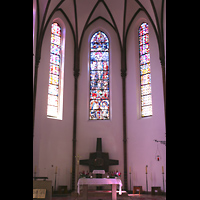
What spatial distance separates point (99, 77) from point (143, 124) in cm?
423

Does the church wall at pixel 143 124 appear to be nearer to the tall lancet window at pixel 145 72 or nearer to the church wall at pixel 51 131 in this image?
the tall lancet window at pixel 145 72

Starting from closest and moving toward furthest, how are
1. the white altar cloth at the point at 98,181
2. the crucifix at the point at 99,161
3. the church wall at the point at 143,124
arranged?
the white altar cloth at the point at 98,181 → the church wall at the point at 143,124 → the crucifix at the point at 99,161

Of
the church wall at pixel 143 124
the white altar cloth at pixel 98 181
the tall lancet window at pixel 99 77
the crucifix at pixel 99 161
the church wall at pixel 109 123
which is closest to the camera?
the white altar cloth at pixel 98 181

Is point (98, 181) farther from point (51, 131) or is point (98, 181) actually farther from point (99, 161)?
point (51, 131)

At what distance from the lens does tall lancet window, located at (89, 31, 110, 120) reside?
16250mm

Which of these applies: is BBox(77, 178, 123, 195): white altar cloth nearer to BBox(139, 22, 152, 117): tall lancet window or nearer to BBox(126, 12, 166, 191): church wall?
BBox(126, 12, 166, 191): church wall

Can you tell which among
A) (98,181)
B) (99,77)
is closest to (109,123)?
(99,77)

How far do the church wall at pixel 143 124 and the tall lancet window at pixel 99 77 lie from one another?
1.43 meters

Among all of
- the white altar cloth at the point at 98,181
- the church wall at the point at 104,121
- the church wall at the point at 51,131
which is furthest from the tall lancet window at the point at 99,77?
the white altar cloth at the point at 98,181

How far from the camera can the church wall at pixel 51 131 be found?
13.9m

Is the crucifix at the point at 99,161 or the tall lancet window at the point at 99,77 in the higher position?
the tall lancet window at the point at 99,77
